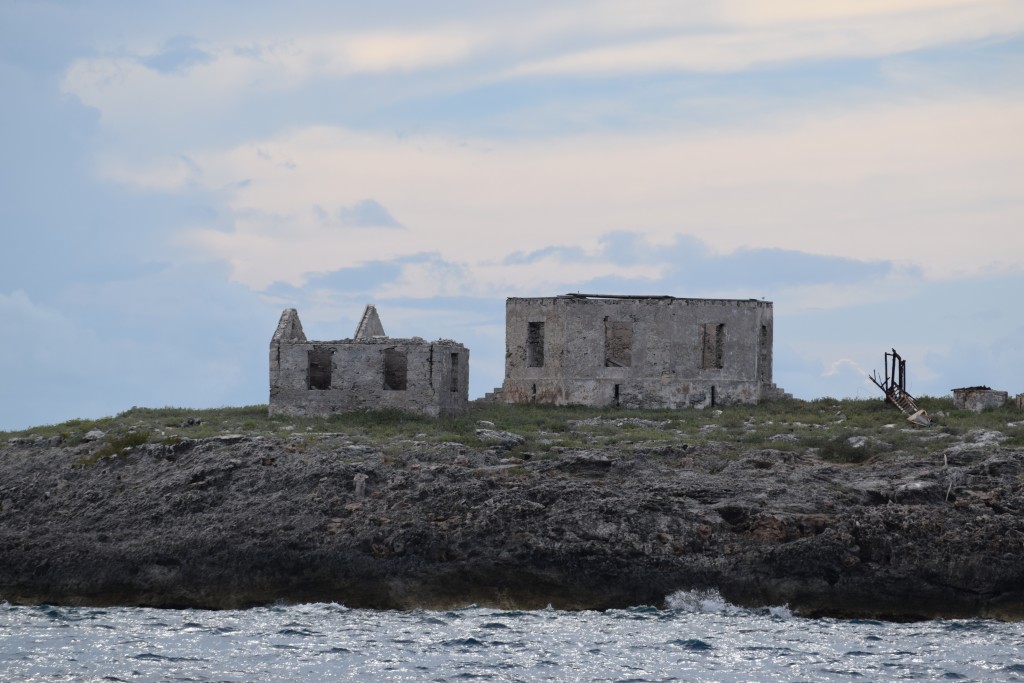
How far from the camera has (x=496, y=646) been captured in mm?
29844

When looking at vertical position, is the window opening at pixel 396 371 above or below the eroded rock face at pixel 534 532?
above

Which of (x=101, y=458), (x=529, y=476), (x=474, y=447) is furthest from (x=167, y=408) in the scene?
(x=529, y=476)

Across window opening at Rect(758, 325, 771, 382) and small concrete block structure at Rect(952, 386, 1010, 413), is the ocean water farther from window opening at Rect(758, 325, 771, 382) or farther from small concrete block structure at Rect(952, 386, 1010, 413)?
window opening at Rect(758, 325, 771, 382)

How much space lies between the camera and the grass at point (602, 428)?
38.1 m

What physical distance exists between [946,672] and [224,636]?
13.8m

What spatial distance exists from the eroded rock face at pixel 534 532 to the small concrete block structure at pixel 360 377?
6.41 metres

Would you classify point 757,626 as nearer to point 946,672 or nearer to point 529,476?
point 946,672

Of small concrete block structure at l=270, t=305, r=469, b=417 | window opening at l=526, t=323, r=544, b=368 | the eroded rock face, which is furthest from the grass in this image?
window opening at l=526, t=323, r=544, b=368

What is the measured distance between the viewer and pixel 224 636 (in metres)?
30.7

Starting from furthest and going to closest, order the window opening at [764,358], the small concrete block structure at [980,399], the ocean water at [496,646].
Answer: the window opening at [764,358] < the small concrete block structure at [980,399] < the ocean water at [496,646]

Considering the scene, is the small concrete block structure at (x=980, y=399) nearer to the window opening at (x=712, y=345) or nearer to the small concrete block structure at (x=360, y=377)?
the window opening at (x=712, y=345)

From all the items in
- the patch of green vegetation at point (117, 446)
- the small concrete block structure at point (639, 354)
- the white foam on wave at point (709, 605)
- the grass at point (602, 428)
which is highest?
the small concrete block structure at point (639, 354)

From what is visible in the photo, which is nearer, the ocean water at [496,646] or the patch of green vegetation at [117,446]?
the ocean water at [496,646]

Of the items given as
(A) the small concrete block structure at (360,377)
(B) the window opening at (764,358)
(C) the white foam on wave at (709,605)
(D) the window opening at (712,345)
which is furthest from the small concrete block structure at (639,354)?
(C) the white foam on wave at (709,605)
